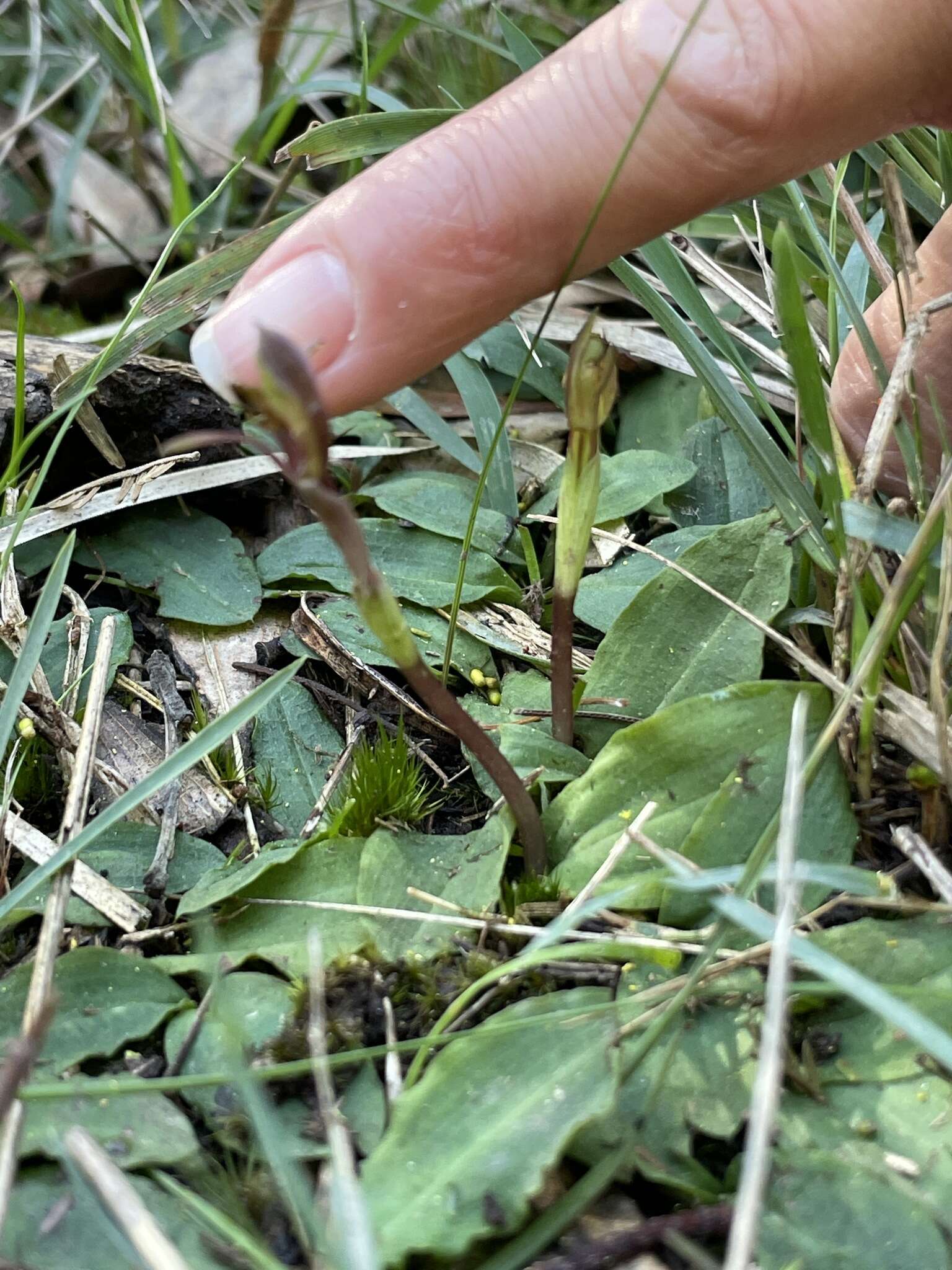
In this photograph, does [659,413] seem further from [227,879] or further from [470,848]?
[227,879]

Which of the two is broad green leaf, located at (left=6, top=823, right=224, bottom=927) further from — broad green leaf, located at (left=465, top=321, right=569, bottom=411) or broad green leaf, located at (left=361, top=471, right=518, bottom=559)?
broad green leaf, located at (left=465, top=321, right=569, bottom=411)

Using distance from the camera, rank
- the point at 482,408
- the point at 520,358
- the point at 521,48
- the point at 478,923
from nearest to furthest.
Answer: the point at 478,923, the point at 521,48, the point at 482,408, the point at 520,358

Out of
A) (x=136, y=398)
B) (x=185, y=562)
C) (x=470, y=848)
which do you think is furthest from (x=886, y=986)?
(x=136, y=398)

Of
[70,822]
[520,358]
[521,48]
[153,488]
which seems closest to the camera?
[70,822]

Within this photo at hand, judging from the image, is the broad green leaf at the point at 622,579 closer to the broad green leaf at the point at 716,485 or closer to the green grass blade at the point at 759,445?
the broad green leaf at the point at 716,485

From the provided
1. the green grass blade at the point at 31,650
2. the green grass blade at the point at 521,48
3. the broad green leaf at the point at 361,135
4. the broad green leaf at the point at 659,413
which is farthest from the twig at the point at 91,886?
the green grass blade at the point at 521,48

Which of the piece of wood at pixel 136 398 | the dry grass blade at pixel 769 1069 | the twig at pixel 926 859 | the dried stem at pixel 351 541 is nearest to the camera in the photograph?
the dry grass blade at pixel 769 1069
